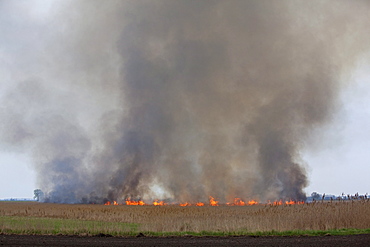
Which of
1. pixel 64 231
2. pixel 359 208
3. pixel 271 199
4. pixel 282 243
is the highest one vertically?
pixel 271 199

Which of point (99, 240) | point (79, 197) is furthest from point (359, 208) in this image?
point (79, 197)

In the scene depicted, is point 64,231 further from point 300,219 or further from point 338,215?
point 338,215

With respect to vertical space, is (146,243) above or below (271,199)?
below

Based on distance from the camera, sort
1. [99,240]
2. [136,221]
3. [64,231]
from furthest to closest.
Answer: [136,221]
[64,231]
[99,240]

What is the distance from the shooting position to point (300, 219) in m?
25.5

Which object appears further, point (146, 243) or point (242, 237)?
point (242, 237)

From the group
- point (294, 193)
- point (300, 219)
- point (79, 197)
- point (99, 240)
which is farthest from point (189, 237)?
point (79, 197)

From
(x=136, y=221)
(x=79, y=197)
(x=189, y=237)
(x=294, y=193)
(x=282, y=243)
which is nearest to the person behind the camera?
(x=282, y=243)

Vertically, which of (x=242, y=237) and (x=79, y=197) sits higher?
(x=79, y=197)

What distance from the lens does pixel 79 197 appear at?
111 m

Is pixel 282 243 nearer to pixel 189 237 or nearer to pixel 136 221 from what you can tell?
pixel 189 237

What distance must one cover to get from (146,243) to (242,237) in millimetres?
6351

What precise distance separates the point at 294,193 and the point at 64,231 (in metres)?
87.8

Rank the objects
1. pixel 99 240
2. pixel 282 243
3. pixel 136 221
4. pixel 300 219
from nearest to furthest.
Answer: pixel 282 243 → pixel 99 240 → pixel 300 219 → pixel 136 221
